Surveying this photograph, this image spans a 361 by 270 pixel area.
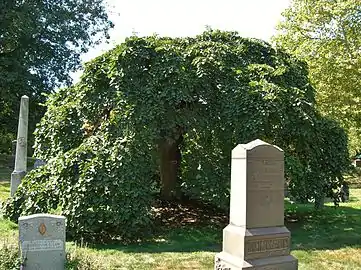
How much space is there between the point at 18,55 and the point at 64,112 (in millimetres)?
14863

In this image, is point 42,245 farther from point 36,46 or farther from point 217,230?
point 36,46

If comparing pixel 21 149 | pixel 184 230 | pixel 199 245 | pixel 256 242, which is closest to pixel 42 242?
pixel 256 242

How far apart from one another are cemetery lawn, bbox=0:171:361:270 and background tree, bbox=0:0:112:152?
1441cm

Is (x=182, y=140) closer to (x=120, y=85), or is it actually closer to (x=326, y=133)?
(x=120, y=85)

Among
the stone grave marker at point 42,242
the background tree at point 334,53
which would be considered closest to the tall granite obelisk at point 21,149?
the stone grave marker at point 42,242

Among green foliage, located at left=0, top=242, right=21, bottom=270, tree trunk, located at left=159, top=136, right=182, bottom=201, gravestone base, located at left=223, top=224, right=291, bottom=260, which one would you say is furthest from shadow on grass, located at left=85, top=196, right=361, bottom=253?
green foliage, located at left=0, top=242, right=21, bottom=270

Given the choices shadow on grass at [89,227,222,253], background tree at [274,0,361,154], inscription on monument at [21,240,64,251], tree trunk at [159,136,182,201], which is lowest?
shadow on grass at [89,227,222,253]

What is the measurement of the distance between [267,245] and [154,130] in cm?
393

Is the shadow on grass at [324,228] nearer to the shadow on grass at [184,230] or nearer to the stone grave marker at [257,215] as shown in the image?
the shadow on grass at [184,230]

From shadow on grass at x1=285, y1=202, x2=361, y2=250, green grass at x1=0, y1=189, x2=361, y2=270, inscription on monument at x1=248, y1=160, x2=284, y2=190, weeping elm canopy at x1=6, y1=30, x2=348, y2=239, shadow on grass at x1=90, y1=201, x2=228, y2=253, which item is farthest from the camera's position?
weeping elm canopy at x1=6, y1=30, x2=348, y2=239

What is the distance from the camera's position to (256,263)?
4852mm

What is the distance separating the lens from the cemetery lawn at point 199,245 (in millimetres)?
5891

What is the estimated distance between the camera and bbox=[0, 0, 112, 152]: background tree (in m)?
21.1

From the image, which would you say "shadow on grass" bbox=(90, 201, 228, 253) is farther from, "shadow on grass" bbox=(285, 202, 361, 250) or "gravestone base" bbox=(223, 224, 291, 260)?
"gravestone base" bbox=(223, 224, 291, 260)
